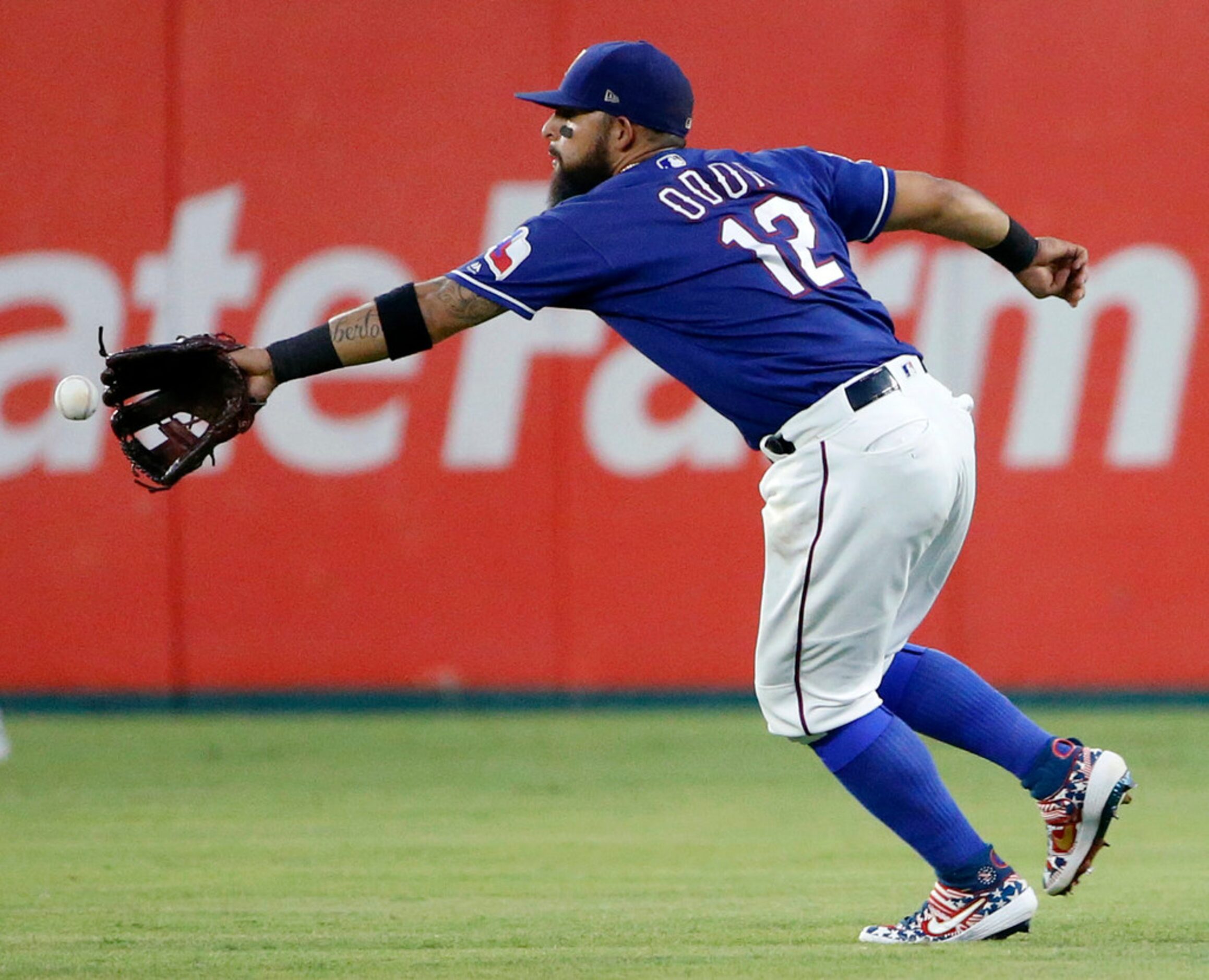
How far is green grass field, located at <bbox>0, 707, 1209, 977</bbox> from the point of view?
3.93 metres

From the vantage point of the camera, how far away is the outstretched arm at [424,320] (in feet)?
12.9

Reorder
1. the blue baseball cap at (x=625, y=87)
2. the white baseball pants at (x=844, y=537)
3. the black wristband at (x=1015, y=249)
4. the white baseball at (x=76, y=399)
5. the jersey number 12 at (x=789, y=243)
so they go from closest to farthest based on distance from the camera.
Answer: the white baseball pants at (x=844, y=537) → the jersey number 12 at (x=789, y=243) → the blue baseball cap at (x=625, y=87) → the white baseball at (x=76, y=399) → the black wristband at (x=1015, y=249)

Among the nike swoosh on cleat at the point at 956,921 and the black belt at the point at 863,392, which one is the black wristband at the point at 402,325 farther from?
the nike swoosh on cleat at the point at 956,921

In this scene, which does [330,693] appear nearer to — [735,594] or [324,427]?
[324,427]

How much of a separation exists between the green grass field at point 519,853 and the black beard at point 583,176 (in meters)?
1.55

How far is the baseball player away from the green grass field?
0.31 m

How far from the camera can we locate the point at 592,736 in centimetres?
871

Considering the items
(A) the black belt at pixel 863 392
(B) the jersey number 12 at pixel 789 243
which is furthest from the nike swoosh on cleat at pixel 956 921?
(B) the jersey number 12 at pixel 789 243

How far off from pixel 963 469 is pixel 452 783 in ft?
12.4

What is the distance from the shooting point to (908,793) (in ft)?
12.9

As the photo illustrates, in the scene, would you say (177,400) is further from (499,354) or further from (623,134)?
(499,354)

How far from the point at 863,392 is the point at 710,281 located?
369mm

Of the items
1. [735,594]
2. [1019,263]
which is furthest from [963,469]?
[735,594]

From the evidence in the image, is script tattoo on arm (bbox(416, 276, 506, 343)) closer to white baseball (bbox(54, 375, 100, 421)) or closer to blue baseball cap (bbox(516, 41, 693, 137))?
blue baseball cap (bbox(516, 41, 693, 137))
